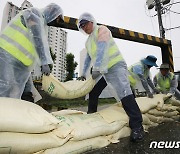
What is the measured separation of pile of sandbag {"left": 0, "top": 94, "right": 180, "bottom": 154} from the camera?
1169mm

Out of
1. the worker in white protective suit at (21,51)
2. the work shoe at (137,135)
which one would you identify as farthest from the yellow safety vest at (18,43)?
the work shoe at (137,135)

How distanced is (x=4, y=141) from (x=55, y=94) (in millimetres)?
725

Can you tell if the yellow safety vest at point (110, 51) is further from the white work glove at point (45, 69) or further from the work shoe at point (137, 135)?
the work shoe at point (137, 135)

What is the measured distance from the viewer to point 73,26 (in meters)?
2.64

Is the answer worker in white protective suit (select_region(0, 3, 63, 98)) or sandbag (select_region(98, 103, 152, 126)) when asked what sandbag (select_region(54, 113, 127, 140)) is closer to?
sandbag (select_region(98, 103, 152, 126))

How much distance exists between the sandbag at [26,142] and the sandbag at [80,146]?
0.03 m

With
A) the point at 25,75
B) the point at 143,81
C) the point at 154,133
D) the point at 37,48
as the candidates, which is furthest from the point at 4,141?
the point at 143,81

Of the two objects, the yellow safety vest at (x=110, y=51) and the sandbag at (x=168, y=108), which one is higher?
the yellow safety vest at (x=110, y=51)

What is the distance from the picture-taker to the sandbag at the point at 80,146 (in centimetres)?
127

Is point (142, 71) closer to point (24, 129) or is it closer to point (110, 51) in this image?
point (110, 51)

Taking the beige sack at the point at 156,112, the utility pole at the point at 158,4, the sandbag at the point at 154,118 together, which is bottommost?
the sandbag at the point at 154,118

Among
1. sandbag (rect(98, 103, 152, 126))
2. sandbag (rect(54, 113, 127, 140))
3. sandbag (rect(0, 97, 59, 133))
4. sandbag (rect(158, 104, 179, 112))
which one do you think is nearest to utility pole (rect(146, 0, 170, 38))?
sandbag (rect(158, 104, 179, 112))

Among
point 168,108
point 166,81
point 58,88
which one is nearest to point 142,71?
point 168,108

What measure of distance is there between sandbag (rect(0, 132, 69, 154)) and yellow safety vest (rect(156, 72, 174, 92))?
2593 millimetres
